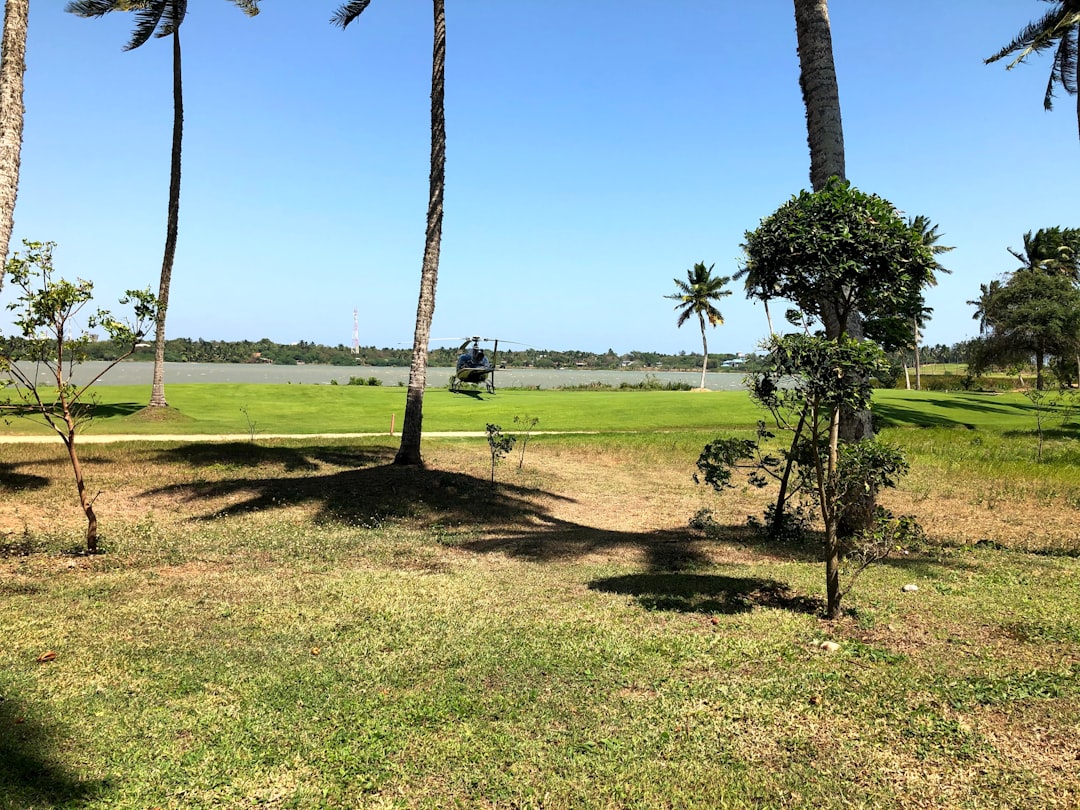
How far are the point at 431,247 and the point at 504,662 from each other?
12.3 m

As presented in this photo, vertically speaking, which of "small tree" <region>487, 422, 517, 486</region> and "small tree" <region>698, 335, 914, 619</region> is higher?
"small tree" <region>698, 335, 914, 619</region>

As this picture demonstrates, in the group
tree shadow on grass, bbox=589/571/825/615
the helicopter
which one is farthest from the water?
tree shadow on grass, bbox=589/571/825/615

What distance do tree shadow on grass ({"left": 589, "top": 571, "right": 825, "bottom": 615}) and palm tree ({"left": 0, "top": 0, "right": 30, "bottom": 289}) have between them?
9995 mm

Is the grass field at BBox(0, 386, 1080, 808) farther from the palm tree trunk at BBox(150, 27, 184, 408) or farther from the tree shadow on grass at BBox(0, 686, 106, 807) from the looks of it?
the palm tree trunk at BBox(150, 27, 184, 408)

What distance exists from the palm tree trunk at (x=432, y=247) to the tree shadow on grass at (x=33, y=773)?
466 inches

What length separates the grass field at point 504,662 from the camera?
171 inches

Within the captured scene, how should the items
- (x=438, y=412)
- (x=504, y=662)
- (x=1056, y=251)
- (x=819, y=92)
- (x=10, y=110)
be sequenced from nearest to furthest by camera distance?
(x=504, y=662) < (x=10, y=110) < (x=819, y=92) < (x=438, y=412) < (x=1056, y=251)

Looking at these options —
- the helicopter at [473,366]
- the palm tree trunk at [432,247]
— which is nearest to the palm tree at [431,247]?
the palm tree trunk at [432,247]

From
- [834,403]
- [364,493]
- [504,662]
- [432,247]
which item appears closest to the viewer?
[504,662]

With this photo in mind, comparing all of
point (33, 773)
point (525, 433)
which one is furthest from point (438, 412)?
point (33, 773)

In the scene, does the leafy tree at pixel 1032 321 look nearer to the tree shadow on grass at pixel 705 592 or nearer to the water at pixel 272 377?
the water at pixel 272 377

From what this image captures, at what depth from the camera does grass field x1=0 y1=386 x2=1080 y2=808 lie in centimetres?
434

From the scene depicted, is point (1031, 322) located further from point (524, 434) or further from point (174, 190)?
point (174, 190)

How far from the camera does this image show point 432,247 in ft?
54.4
